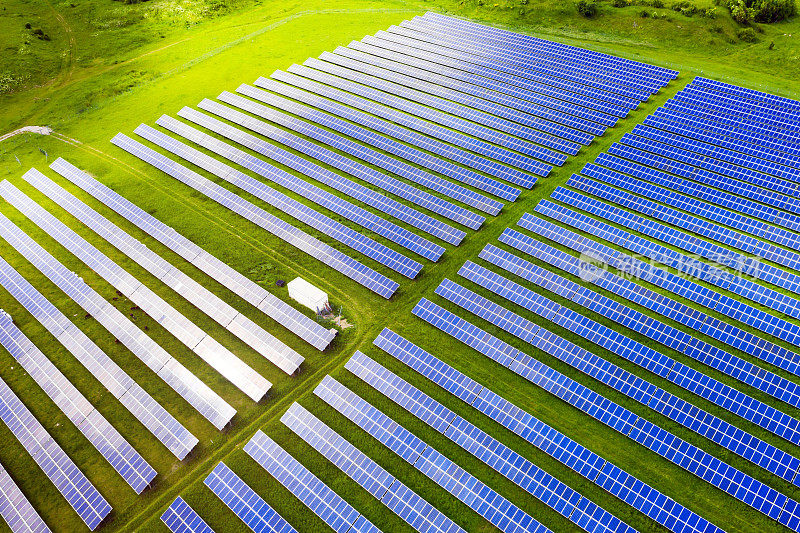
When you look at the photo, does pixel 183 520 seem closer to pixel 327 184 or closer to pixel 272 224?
pixel 272 224

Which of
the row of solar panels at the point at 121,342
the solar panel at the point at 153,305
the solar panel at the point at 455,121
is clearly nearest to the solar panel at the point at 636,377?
the row of solar panels at the point at 121,342

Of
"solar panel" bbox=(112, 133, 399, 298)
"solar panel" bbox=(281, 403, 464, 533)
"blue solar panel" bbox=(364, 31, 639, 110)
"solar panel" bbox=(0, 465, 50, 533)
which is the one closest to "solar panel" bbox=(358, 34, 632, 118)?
"blue solar panel" bbox=(364, 31, 639, 110)

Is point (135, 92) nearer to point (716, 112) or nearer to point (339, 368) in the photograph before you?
point (339, 368)

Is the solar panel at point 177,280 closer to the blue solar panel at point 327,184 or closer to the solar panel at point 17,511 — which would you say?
the blue solar panel at point 327,184

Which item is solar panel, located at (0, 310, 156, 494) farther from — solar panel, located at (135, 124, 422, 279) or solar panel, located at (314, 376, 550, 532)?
solar panel, located at (135, 124, 422, 279)

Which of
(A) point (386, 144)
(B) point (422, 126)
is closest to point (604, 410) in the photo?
(A) point (386, 144)
